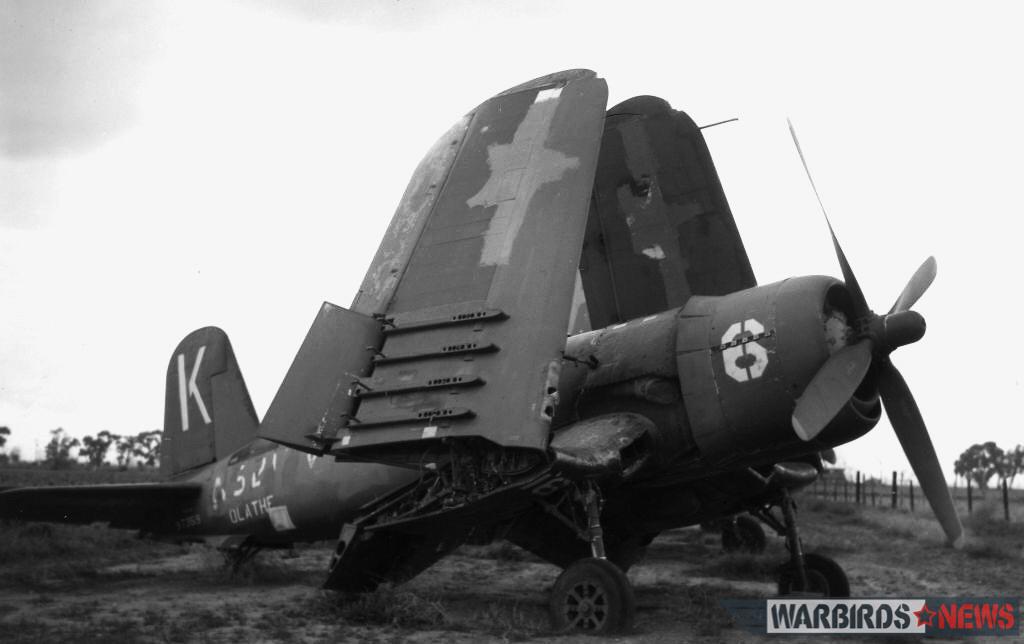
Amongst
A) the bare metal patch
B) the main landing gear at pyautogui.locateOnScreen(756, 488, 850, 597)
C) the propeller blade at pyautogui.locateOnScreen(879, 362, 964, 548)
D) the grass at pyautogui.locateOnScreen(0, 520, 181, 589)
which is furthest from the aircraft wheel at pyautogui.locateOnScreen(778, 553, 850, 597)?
the grass at pyautogui.locateOnScreen(0, 520, 181, 589)

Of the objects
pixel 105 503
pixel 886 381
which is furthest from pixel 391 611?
pixel 886 381

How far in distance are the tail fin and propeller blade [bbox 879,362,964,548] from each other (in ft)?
25.7

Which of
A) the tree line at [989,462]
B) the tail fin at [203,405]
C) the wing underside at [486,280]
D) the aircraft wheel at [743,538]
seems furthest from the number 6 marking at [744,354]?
the tree line at [989,462]

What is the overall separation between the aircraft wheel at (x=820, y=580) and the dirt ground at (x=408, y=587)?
71 centimetres

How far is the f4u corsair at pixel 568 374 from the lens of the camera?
7.43 metres

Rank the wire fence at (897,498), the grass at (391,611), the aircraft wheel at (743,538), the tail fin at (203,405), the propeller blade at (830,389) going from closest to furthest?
the propeller blade at (830,389) < the grass at (391,611) < the tail fin at (203,405) < the aircraft wheel at (743,538) < the wire fence at (897,498)

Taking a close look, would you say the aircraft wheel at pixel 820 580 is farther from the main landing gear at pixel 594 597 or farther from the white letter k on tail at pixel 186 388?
the white letter k on tail at pixel 186 388

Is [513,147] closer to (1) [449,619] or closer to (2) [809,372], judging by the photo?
(2) [809,372]

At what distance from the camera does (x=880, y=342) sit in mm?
7664

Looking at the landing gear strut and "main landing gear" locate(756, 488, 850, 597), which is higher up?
the landing gear strut

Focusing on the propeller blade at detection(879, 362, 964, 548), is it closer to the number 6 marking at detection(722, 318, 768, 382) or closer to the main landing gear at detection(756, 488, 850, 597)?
the main landing gear at detection(756, 488, 850, 597)

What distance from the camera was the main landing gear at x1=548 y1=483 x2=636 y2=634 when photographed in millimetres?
6973

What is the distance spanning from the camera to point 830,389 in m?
7.37

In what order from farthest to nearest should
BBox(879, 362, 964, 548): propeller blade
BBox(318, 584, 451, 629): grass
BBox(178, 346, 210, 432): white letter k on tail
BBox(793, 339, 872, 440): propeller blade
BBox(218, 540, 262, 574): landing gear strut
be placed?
BBox(178, 346, 210, 432): white letter k on tail, BBox(218, 540, 262, 574): landing gear strut, BBox(879, 362, 964, 548): propeller blade, BBox(318, 584, 451, 629): grass, BBox(793, 339, 872, 440): propeller blade
